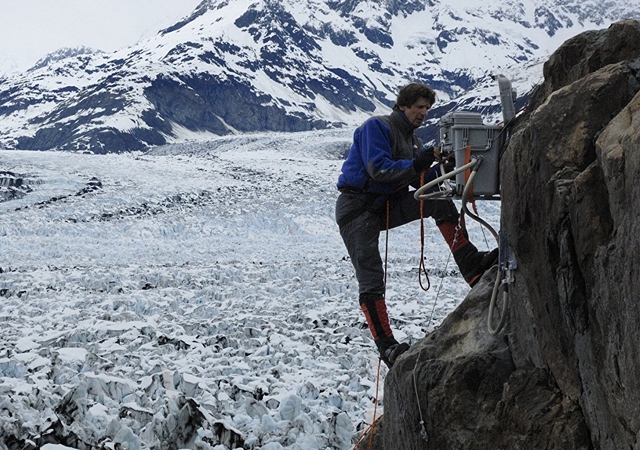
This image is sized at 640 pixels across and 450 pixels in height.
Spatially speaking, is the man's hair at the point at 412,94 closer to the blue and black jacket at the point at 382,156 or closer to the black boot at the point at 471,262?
the blue and black jacket at the point at 382,156

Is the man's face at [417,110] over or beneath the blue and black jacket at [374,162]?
over

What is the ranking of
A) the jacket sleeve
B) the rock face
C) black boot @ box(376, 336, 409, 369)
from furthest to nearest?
1. black boot @ box(376, 336, 409, 369)
2. the jacket sleeve
3. the rock face

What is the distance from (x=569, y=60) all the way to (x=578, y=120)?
2.80 feet

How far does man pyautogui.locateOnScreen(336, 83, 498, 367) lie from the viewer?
4.39 metres

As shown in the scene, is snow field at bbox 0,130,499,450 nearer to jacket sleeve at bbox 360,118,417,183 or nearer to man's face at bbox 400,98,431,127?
jacket sleeve at bbox 360,118,417,183

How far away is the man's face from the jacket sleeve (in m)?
0.20

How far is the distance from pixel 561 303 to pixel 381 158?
1.84 meters

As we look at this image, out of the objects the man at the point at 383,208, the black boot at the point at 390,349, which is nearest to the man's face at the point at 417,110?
the man at the point at 383,208

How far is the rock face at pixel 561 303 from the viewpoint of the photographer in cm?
229

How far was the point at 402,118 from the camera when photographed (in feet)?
15.2

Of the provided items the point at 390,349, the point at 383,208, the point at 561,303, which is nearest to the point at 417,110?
the point at 383,208

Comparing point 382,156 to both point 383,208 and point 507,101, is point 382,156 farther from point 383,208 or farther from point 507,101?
point 507,101

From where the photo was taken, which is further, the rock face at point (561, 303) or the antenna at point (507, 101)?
the antenna at point (507, 101)

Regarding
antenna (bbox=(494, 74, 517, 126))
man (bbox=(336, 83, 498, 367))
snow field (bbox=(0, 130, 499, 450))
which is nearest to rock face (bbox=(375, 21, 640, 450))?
antenna (bbox=(494, 74, 517, 126))
